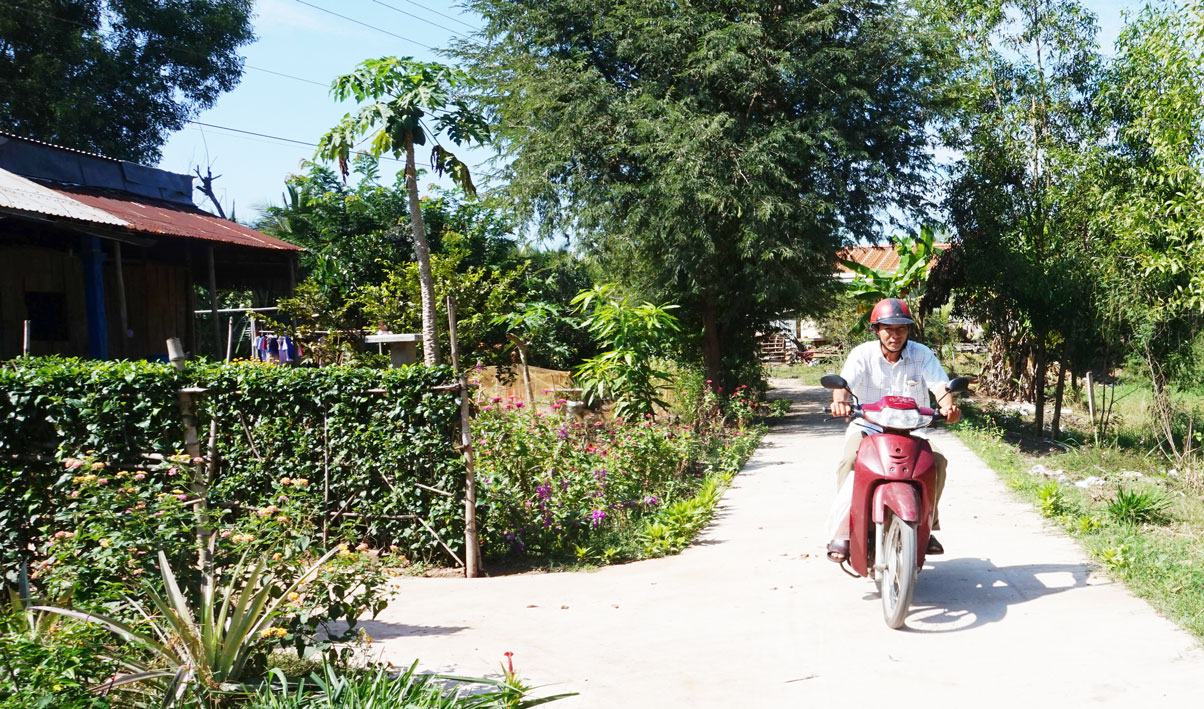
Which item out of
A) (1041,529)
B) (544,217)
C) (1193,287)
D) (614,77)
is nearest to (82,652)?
(1041,529)

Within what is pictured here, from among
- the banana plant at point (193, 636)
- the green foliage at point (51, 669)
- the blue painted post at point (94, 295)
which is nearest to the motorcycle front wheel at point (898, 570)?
the banana plant at point (193, 636)

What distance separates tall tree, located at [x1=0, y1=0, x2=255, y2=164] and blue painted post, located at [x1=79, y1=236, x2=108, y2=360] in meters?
14.2

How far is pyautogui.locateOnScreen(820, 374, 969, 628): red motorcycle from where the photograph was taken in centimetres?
505

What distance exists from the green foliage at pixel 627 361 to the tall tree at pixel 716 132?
9.02ft

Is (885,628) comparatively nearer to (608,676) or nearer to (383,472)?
(608,676)

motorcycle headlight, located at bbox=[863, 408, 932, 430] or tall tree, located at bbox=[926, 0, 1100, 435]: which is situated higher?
tall tree, located at bbox=[926, 0, 1100, 435]

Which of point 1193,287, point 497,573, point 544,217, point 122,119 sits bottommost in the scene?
point 497,573

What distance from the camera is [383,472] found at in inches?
294

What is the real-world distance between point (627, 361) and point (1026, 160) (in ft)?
27.3

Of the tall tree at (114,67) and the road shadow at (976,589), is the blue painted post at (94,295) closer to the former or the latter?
the road shadow at (976,589)

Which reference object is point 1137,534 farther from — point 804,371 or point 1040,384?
point 804,371

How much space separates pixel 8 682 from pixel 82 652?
30cm

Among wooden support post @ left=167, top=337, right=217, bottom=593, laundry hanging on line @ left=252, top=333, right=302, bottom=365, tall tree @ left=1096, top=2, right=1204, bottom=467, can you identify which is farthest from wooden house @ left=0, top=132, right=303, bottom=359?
tall tree @ left=1096, top=2, right=1204, bottom=467

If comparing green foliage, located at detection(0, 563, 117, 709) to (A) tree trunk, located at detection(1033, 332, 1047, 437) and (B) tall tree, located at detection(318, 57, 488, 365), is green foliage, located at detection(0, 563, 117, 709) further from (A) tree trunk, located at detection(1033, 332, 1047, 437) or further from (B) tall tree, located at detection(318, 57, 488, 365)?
(A) tree trunk, located at detection(1033, 332, 1047, 437)
